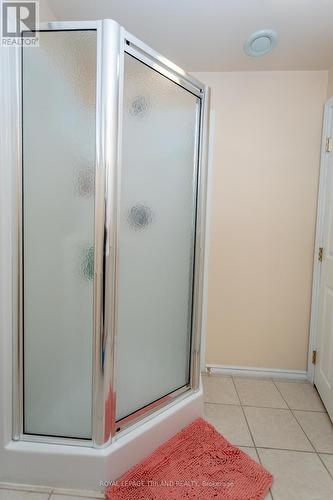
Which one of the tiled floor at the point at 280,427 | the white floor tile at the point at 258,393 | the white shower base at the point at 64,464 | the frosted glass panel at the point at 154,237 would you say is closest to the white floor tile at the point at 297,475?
the tiled floor at the point at 280,427

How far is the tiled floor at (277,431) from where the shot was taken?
1244mm

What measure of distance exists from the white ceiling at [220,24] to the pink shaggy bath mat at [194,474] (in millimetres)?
2228

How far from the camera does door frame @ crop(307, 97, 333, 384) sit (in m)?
2.00

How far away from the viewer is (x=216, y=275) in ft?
7.22

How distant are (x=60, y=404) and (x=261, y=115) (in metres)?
2.19

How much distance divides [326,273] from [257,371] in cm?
92

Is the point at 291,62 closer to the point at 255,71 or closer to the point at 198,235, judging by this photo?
the point at 255,71

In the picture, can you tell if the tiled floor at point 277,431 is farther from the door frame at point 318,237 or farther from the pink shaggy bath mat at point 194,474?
the door frame at point 318,237

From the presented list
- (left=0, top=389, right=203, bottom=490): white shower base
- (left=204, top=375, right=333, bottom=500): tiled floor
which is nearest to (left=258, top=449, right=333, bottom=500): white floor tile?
(left=204, top=375, right=333, bottom=500): tiled floor

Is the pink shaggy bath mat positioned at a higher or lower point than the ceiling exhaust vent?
lower

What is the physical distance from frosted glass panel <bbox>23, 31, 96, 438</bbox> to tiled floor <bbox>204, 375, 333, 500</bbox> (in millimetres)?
890

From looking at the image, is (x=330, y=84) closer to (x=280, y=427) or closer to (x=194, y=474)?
(x=280, y=427)

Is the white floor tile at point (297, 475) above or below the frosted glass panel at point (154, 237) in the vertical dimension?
below

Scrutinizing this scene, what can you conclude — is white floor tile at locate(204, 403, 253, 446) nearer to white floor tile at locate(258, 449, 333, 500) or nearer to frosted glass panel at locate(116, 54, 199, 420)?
white floor tile at locate(258, 449, 333, 500)
